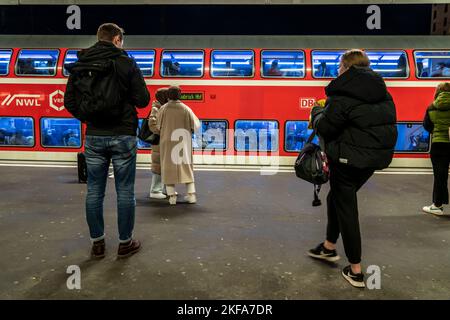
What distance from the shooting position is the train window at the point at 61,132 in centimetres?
908

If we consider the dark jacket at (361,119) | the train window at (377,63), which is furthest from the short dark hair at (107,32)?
the train window at (377,63)

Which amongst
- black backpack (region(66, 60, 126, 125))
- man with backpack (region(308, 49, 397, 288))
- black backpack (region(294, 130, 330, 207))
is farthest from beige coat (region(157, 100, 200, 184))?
man with backpack (region(308, 49, 397, 288))

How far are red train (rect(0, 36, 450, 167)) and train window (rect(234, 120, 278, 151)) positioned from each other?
2 cm

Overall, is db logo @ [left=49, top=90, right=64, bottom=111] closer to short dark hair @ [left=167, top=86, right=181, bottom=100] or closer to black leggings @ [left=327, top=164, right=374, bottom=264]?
short dark hair @ [left=167, top=86, right=181, bottom=100]

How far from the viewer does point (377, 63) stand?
8.69 metres

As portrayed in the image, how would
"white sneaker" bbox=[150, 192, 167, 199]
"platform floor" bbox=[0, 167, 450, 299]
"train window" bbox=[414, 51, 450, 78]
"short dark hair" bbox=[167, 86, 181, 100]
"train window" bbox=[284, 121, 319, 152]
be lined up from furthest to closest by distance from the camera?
"train window" bbox=[284, 121, 319, 152] < "train window" bbox=[414, 51, 450, 78] < "white sneaker" bbox=[150, 192, 167, 199] < "short dark hair" bbox=[167, 86, 181, 100] < "platform floor" bbox=[0, 167, 450, 299]

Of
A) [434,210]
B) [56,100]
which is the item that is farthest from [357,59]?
[56,100]

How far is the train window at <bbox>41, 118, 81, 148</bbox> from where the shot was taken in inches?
357

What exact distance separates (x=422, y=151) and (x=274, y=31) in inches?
279

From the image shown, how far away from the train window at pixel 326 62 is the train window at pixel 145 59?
141 inches

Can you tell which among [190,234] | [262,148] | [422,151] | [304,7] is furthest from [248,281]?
[304,7]

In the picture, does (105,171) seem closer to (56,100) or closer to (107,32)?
(107,32)

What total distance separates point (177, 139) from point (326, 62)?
15.2ft

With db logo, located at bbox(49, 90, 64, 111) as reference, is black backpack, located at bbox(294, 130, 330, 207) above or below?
below
